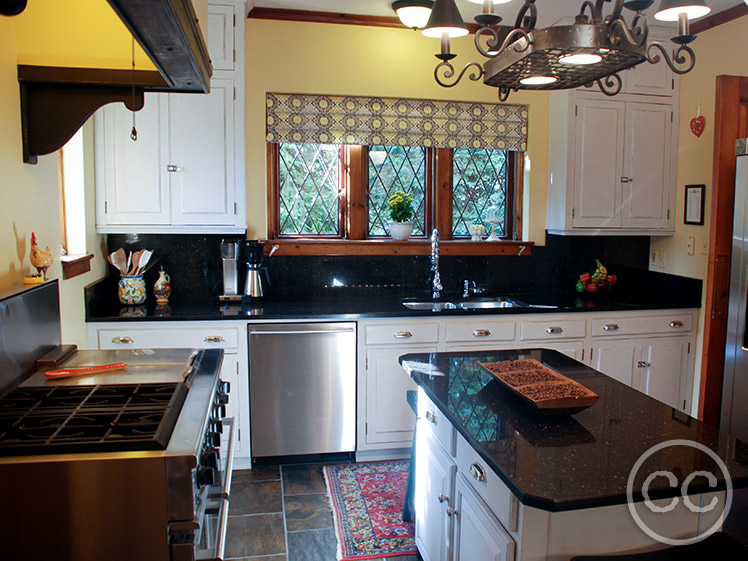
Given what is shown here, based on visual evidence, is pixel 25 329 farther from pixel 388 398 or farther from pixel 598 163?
pixel 598 163

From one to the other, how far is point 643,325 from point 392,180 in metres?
1.79

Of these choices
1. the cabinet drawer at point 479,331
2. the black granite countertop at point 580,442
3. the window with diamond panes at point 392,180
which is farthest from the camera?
the window with diamond panes at point 392,180

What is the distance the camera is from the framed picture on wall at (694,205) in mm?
3998

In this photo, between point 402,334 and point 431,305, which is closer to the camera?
point 402,334

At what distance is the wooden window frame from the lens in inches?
156

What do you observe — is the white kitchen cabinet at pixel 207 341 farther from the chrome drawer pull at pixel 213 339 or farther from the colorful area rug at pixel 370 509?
the colorful area rug at pixel 370 509

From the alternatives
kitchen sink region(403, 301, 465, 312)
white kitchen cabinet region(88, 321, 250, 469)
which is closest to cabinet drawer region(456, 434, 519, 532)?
white kitchen cabinet region(88, 321, 250, 469)

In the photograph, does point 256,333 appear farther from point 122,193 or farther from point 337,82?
point 337,82

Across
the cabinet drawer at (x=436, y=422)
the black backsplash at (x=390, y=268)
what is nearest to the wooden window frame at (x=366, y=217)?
the black backsplash at (x=390, y=268)

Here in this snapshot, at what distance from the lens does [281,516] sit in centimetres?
306

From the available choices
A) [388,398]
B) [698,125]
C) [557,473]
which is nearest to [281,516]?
[388,398]

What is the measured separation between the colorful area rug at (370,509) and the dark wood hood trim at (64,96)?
1973 millimetres

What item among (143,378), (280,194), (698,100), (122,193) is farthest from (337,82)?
(143,378)

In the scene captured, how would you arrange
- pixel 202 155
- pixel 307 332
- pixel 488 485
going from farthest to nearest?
pixel 202 155 → pixel 307 332 → pixel 488 485
